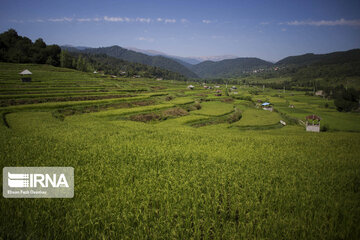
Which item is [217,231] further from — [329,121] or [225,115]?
[329,121]

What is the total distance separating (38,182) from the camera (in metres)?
6.20

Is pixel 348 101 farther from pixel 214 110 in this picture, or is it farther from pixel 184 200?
pixel 184 200

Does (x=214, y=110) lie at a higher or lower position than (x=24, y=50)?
lower

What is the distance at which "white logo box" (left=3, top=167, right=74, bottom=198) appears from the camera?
5535 mm

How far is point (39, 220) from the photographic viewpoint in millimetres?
4414

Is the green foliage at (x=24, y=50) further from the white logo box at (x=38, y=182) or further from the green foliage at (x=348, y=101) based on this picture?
the green foliage at (x=348, y=101)

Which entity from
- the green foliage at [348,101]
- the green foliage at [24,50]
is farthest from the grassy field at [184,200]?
the green foliage at [24,50]

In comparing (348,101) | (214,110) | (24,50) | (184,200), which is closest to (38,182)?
(184,200)

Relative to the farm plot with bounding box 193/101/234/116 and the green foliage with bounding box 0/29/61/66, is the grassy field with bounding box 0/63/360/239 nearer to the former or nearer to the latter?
the farm plot with bounding box 193/101/234/116

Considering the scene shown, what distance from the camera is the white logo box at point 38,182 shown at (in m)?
5.54

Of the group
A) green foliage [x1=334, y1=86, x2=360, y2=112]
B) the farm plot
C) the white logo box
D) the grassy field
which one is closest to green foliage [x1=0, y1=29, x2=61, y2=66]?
the farm plot

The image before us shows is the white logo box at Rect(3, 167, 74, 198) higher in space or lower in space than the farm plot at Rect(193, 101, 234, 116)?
lower

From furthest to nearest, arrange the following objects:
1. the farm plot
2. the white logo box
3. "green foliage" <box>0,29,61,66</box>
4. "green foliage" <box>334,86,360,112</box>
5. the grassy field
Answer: "green foliage" <box>0,29,61,66</box>
"green foliage" <box>334,86,360,112</box>
the farm plot
the white logo box
the grassy field

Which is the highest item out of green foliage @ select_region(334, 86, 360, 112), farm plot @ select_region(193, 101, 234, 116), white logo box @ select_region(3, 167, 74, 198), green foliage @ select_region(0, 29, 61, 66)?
green foliage @ select_region(0, 29, 61, 66)
